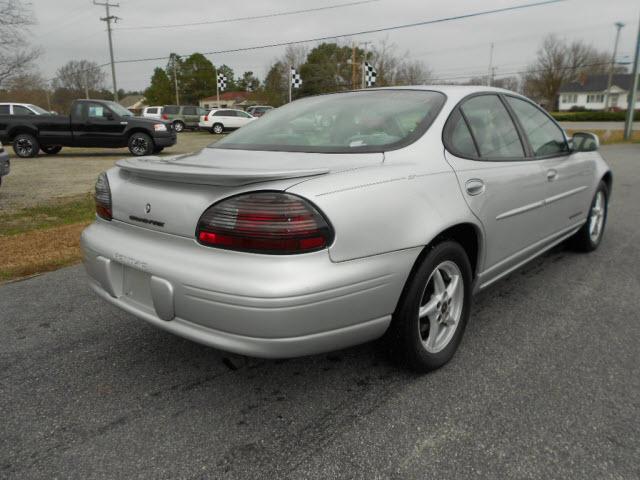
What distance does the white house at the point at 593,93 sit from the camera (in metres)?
72.2

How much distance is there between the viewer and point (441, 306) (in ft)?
7.95

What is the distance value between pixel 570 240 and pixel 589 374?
234 cm

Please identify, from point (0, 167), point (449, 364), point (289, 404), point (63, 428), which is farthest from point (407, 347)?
point (0, 167)

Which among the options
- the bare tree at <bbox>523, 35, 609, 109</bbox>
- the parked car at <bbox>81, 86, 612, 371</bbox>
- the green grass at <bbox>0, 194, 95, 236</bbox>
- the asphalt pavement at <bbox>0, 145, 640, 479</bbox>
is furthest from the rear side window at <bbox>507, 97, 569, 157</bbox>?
the bare tree at <bbox>523, 35, 609, 109</bbox>

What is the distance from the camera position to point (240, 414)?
82.0 inches

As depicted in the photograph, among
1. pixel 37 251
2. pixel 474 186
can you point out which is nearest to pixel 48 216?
pixel 37 251

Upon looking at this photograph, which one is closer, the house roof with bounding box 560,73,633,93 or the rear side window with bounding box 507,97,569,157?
the rear side window with bounding box 507,97,569,157

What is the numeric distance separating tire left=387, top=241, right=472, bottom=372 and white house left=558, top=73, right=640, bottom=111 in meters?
80.2

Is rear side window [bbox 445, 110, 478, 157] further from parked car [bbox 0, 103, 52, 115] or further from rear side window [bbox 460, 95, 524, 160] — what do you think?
parked car [bbox 0, 103, 52, 115]

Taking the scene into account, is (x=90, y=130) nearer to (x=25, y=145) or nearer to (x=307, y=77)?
(x=25, y=145)

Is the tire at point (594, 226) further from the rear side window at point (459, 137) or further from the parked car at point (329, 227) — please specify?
the rear side window at point (459, 137)

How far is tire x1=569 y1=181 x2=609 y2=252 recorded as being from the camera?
4.28 metres

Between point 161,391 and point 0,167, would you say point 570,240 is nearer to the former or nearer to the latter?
point 161,391

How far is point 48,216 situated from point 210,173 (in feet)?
17.4
